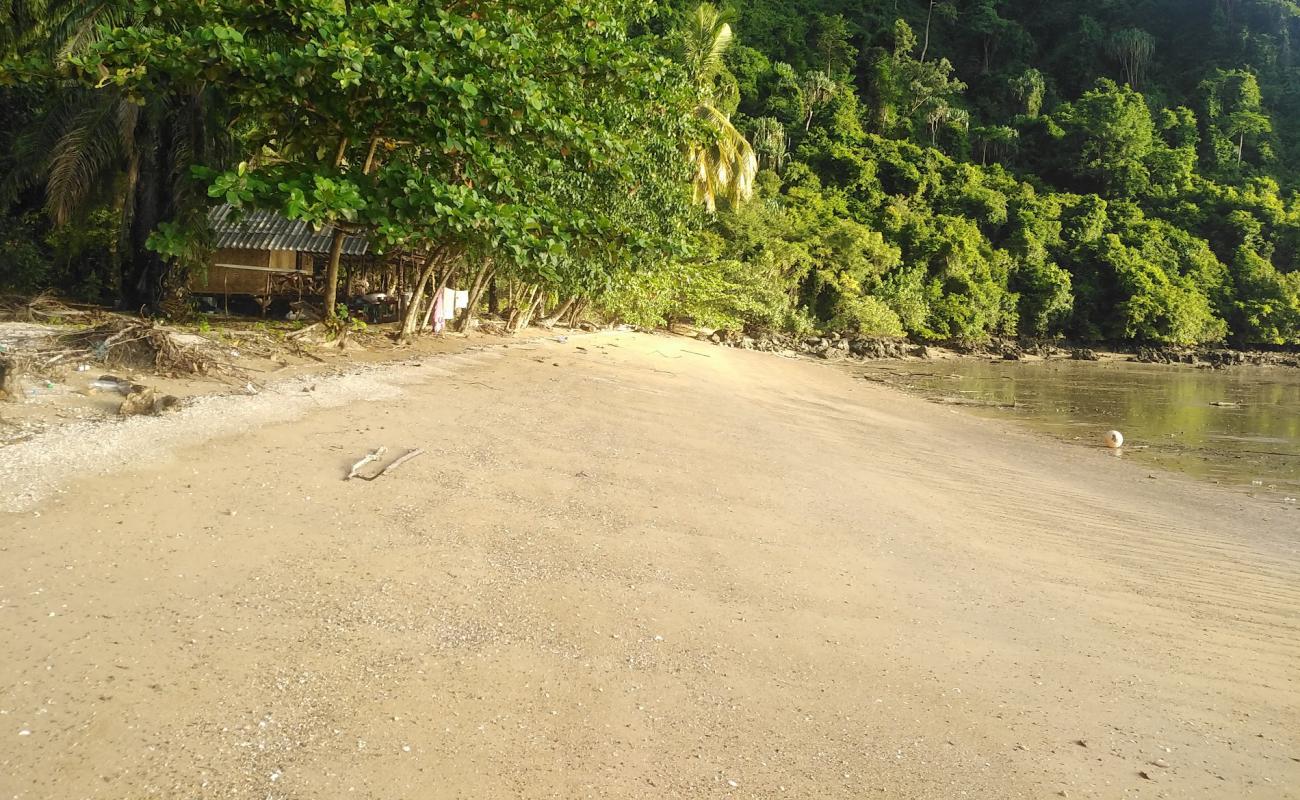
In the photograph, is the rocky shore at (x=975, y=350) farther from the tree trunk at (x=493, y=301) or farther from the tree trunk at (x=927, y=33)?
the tree trunk at (x=927, y=33)

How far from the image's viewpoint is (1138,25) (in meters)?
60.5

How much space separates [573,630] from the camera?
3607 millimetres

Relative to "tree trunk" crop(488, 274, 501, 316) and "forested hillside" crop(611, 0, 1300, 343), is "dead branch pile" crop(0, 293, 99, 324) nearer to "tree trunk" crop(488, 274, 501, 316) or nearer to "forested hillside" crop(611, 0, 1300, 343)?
"tree trunk" crop(488, 274, 501, 316)

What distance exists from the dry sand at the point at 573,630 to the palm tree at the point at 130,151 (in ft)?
26.0

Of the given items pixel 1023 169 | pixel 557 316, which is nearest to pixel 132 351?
pixel 557 316

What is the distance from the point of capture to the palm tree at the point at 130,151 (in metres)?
12.4

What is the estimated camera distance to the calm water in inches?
442

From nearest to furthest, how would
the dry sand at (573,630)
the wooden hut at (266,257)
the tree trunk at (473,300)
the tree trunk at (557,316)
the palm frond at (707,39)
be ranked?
the dry sand at (573,630) → the tree trunk at (473,300) → the wooden hut at (266,257) → the tree trunk at (557,316) → the palm frond at (707,39)

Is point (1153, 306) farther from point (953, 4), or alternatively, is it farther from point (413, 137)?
point (413, 137)

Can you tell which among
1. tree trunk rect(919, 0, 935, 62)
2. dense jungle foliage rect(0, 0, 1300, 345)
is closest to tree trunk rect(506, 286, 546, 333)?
dense jungle foliage rect(0, 0, 1300, 345)

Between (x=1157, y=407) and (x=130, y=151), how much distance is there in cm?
2040

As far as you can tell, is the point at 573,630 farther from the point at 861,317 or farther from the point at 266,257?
the point at 861,317

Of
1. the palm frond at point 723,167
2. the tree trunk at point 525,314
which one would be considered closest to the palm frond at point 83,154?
the tree trunk at point 525,314

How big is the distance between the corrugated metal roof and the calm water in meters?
13.0
